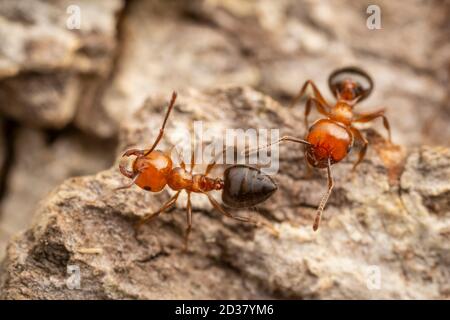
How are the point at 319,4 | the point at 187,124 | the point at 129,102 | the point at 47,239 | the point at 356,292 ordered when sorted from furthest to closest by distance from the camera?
the point at 319,4
the point at 129,102
the point at 187,124
the point at 356,292
the point at 47,239

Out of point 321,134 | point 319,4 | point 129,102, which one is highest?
point 319,4

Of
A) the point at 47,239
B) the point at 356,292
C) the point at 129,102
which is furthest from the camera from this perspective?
the point at 129,102

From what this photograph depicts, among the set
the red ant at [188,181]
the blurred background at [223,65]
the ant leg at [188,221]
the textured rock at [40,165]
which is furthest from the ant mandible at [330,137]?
the textured rock at [40,165]

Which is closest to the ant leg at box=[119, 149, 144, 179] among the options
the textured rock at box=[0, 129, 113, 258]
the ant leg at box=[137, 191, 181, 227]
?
the ant leg at box=[137, 191, 181, 227]

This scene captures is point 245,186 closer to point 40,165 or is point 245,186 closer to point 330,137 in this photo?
point 330,137

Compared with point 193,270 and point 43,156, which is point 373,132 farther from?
point 43,156

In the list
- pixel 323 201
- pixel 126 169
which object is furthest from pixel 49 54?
pixel 323 201

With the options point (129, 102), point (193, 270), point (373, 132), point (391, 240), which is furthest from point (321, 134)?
point (129, 102)

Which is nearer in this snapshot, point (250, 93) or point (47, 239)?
point (47, 239)
